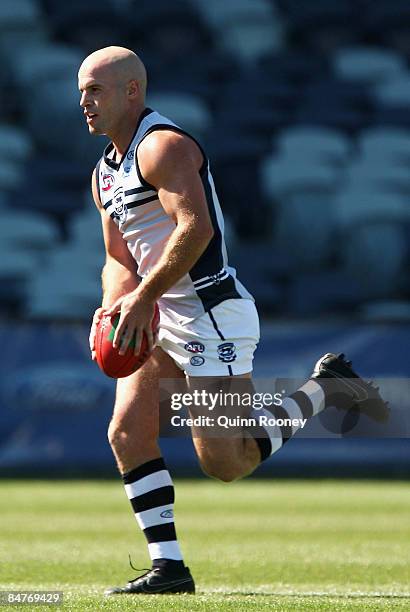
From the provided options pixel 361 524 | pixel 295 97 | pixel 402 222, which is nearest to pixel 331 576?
pixel 361 524

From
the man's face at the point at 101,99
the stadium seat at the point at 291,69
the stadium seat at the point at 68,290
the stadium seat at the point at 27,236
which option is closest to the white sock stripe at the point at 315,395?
the man's face at the point at 101,99

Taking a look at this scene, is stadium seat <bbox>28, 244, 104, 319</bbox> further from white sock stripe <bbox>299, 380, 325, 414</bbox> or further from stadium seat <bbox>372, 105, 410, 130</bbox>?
white sock stripe <bbox>299, 380, 325, 414</bbox>

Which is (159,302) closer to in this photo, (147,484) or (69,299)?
(147,484)

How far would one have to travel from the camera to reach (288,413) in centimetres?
620

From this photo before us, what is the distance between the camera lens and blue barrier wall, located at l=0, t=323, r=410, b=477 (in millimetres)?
12891

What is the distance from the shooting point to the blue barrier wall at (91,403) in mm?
12891

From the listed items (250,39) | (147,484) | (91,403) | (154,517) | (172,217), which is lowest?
(91,403)

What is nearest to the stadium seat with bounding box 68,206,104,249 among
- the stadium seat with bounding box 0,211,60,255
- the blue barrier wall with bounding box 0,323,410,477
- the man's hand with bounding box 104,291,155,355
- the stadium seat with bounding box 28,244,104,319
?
the stadium seat with bounding box 0,211,60,255

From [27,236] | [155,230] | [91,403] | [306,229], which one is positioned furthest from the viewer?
[306,229]

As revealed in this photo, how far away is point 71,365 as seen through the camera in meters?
13.0

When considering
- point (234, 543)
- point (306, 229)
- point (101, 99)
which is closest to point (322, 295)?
point (306, 229)

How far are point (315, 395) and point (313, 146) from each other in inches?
504

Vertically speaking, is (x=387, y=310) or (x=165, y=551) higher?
(x=165, y=551)

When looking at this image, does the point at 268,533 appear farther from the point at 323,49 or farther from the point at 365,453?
the point at 323,49
